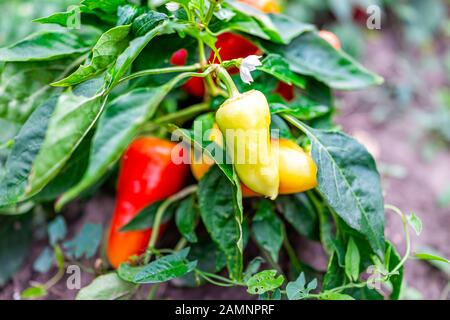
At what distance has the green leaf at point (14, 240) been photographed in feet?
3.73

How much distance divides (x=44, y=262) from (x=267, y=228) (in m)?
0.47

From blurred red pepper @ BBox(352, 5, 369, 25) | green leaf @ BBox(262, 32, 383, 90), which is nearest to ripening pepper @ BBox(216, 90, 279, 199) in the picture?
green leaf @ BBox(262, 32, 383, 90)

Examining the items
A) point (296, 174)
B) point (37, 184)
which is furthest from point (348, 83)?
point (37, 184)

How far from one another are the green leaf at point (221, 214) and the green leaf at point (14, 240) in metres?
0.47

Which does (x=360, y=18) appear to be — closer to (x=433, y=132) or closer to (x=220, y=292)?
(x=433, y=132)

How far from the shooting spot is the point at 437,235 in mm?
1310

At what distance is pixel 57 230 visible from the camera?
113cm

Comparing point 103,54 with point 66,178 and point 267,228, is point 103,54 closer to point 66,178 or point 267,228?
point 66,178

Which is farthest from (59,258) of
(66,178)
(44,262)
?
(66,178)

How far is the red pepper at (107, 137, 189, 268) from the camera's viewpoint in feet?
3.44

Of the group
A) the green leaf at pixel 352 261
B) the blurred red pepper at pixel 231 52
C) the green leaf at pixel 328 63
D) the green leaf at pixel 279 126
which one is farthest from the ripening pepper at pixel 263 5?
the green leaf at pixel 352 261

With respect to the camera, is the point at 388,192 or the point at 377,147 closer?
the point at 388,192

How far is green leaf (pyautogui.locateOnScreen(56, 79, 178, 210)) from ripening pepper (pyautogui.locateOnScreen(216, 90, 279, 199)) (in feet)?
0.37

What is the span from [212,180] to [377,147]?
0.81 metres
